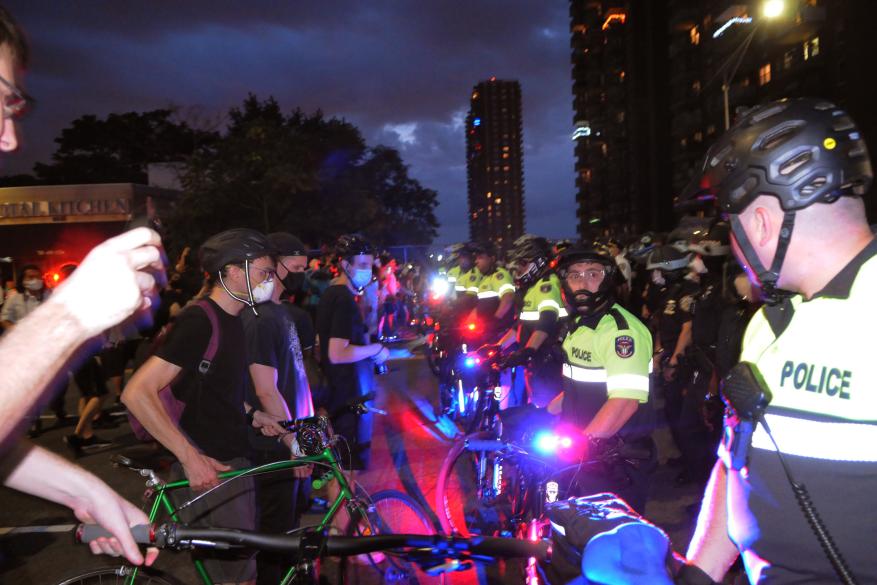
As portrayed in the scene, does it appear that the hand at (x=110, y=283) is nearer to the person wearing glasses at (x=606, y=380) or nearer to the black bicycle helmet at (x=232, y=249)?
the black bicycle helmet at (x=232, y=249)

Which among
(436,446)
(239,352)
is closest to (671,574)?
(239,352)

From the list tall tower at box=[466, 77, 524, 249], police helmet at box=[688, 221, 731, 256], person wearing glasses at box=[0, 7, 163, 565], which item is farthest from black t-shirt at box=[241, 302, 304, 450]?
tall tower at box=[466, 77, 524, 249]

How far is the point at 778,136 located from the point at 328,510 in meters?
3.28

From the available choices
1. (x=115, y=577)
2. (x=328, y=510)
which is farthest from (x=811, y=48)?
(x=115, y=577)

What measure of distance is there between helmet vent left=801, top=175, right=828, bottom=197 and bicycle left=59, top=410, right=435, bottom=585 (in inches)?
84.7

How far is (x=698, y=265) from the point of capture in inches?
280

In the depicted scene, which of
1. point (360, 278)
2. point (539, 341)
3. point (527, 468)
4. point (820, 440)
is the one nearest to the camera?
point (820, 440)

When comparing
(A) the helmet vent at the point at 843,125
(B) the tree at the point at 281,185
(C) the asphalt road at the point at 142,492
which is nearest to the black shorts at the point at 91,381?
(C) the asphalt road at the point at 142,492

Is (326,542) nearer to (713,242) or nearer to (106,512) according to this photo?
(106,512)

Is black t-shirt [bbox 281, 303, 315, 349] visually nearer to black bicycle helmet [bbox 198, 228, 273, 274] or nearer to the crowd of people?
the crowd of people

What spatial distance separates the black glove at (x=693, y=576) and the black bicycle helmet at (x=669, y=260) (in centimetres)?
605

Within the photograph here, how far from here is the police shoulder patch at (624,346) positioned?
361cm

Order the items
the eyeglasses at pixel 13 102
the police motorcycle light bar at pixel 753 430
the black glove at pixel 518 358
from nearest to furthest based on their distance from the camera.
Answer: the eyeglasses at pixel 13 102 → the police motorcycle light bar at pixel 753 430 → the black glove at pixel 518 358

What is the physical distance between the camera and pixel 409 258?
2661 centimetres
